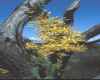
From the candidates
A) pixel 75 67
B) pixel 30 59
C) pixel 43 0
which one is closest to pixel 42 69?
pixel 30 59

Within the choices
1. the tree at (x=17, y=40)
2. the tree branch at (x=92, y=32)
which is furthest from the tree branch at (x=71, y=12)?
the tree branch at (x=92, y=32)

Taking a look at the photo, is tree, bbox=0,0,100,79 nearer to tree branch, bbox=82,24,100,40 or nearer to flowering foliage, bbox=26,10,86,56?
flowering foliage, bbox=26,10,86,56

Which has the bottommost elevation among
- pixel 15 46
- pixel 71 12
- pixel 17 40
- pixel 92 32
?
pixel 15 46

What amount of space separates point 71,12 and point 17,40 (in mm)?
2724

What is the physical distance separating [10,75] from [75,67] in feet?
15.6

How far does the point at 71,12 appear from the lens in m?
11.2

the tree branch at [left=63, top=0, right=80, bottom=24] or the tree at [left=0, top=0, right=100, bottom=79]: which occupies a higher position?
the tree branch at [left=63, top=0, right=80, bottom=24]

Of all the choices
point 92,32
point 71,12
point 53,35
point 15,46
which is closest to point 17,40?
point 15,46

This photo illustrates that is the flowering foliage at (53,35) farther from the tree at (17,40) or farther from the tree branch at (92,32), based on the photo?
the tree branch at (92,32)

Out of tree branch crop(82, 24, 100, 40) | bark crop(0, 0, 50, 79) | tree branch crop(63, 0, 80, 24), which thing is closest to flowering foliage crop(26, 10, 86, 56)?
bark crop(0, 0, 50, 79)

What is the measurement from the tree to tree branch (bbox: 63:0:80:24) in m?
0.77

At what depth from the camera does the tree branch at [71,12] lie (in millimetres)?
10962

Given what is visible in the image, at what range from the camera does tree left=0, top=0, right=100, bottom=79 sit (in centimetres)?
943

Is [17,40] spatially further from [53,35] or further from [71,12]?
[71,12]
